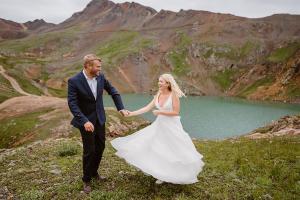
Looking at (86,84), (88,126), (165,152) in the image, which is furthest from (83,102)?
(165,152)

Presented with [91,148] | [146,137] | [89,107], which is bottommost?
[91,148]

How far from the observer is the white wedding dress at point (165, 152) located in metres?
12.1

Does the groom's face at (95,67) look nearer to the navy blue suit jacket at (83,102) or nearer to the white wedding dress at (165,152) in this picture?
the navy blue suit jacket at (83,102)

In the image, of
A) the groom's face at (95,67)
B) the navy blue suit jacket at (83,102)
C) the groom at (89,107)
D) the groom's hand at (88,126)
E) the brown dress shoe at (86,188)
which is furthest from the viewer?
the brown dress shoe at (86,188)

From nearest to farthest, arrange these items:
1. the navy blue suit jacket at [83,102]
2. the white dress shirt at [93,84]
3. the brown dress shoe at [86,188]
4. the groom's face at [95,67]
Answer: the navy blue suit jacket at [83,102], the groom's face at [95,67], the white dress shirt at [93,84], the brown dress shoe at [86,188]

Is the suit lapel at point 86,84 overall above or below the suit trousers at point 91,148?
above

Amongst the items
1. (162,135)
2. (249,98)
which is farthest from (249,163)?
(249,98)

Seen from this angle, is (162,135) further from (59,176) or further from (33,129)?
(33,129)

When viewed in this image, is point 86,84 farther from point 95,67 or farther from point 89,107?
point 89,107

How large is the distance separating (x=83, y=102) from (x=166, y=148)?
3.28 meters

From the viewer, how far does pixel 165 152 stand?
40.3ft

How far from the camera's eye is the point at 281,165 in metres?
15.6

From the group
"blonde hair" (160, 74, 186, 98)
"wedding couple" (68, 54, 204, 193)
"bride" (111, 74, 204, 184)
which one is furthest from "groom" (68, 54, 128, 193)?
"blonde hair" (160, 74, 186, 98)

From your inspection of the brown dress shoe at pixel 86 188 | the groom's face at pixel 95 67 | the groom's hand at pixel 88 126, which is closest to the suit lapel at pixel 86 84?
the groom's face at pixel 95 67
